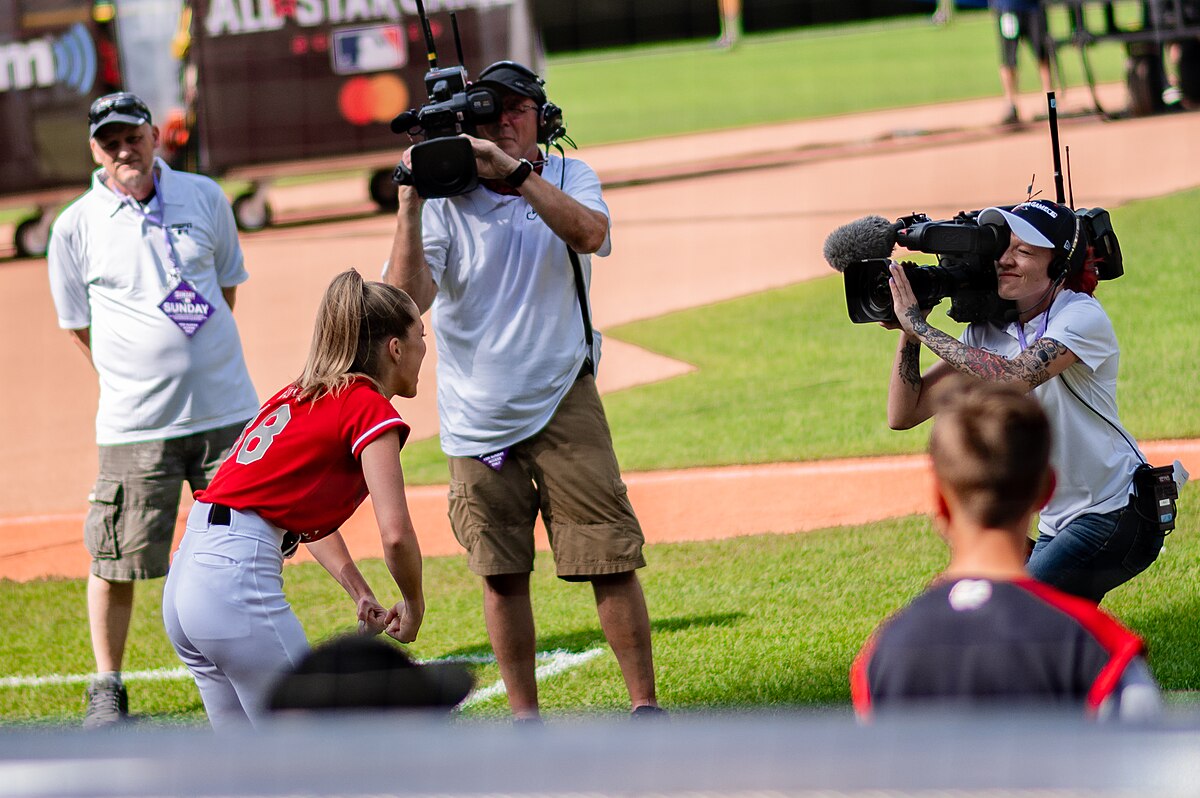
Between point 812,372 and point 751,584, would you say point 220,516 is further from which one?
point 812,372

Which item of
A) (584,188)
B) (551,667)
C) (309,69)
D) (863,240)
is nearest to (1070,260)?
(863,240)

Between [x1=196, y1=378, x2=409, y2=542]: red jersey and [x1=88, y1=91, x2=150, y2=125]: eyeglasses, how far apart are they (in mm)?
2197

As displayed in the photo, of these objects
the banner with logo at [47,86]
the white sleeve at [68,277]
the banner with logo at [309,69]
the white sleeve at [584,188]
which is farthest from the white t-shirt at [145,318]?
the banner with logo at [47,86]

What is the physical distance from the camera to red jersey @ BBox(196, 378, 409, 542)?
3357mm

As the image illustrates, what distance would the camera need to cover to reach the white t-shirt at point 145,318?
5.14 metres

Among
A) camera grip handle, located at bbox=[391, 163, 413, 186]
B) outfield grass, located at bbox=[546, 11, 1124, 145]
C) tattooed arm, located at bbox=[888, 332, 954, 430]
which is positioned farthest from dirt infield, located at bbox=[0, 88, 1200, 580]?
outfield grass, located at bbox=[546, 11, 1124, 145]

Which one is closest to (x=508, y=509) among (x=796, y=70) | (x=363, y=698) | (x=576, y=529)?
(x=576, y=529)

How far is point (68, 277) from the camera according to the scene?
526cm

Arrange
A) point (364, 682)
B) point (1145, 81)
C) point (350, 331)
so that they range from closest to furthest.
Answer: point (364, 682) < point (350, 331) < point (1145, 81)

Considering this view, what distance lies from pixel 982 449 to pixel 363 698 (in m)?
0.99

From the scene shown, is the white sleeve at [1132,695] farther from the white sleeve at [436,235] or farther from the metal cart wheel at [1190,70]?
the metal cart wheel at [1190,70]

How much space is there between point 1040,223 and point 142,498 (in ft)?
9.82

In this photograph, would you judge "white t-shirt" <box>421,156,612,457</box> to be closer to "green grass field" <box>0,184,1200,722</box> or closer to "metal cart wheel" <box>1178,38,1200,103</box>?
"green grass field" <box>0,184,1200,722</box>

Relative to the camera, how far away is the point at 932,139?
725 inches
